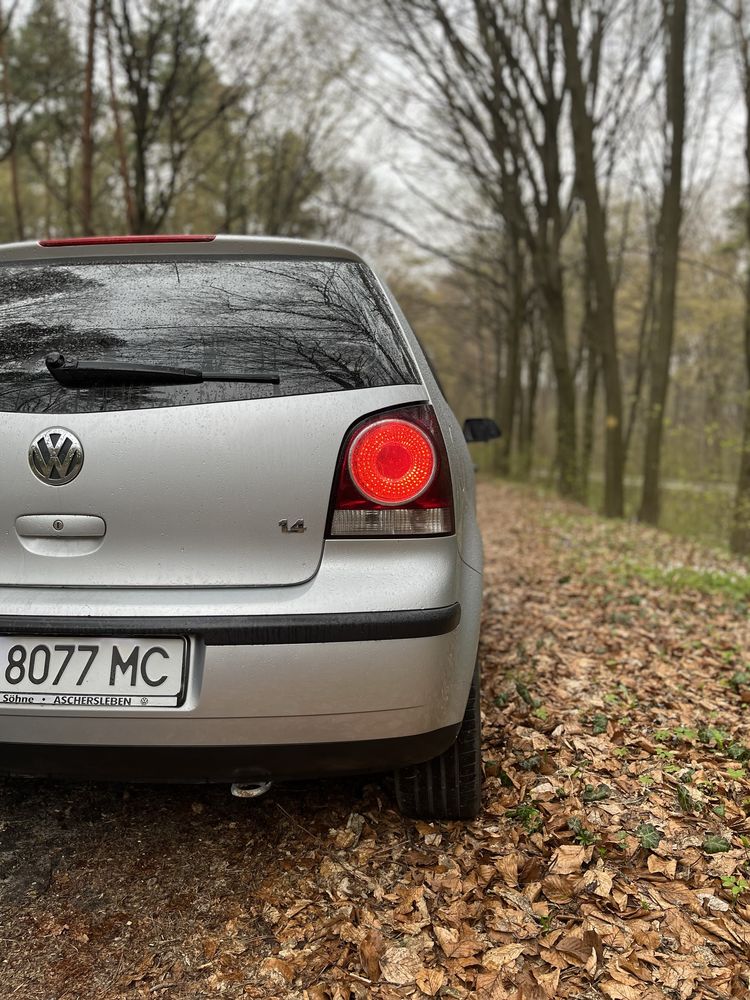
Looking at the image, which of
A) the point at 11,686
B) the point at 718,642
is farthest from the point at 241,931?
the point at 718,642

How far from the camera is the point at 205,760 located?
191 cm

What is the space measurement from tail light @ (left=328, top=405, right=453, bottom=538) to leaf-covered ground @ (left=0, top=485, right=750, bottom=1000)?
101 cm

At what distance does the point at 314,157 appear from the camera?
57.5ft

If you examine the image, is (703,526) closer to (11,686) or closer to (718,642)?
(718,642)

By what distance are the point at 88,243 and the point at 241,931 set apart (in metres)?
1.95

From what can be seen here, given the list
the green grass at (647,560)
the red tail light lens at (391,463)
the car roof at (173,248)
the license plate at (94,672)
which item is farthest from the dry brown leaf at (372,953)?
the green grass at (647,560)

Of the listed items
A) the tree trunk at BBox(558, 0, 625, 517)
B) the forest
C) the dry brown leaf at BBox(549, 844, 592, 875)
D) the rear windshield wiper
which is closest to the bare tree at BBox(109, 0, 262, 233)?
the forest

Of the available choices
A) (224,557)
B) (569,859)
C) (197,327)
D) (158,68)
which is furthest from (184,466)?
(158,68)

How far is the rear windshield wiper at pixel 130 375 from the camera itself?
6.52ft

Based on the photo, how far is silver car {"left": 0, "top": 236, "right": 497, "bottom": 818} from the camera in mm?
1882

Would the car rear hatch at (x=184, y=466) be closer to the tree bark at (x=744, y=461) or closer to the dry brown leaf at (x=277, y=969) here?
the dry brown leaf at (x=277, y=969)

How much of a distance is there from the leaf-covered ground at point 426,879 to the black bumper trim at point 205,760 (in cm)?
42

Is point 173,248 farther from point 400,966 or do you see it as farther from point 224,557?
point 400,966

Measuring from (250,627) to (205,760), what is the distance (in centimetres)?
35
